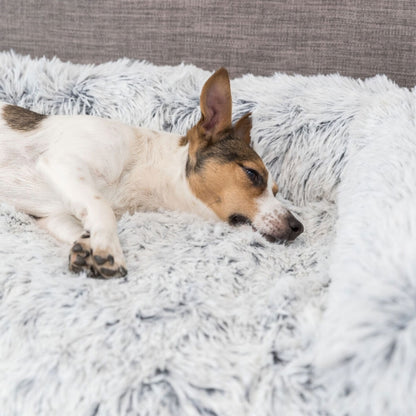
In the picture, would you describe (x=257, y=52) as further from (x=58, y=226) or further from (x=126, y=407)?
(x=126, y=407)

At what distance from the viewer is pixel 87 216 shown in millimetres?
1359

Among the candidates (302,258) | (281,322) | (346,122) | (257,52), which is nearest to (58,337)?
(281,322)

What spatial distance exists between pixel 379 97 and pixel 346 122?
14cm

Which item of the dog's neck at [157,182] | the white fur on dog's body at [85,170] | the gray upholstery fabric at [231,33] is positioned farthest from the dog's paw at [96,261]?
the gray upholstery fabric at [231,33]

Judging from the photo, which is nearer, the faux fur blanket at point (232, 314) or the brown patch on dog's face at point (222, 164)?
the faux fur blanket at point (232, 314)

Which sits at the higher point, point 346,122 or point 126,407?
point 346,122

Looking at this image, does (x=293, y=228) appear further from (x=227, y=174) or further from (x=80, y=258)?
(x=80, y=258)

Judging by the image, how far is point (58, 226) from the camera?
1524 mm

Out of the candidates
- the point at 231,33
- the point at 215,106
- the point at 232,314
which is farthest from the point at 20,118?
the point at 232,314

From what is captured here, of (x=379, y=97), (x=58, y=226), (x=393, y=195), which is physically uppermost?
(x=379, y=97)

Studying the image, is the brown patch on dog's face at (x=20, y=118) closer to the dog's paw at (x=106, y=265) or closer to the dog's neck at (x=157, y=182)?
the dog's neck at (x=157, y=182)

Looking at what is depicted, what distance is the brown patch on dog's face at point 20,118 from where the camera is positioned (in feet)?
5.77

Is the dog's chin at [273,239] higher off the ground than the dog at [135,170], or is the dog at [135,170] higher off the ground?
the dog at [135,170]

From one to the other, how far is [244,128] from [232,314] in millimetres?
1021
